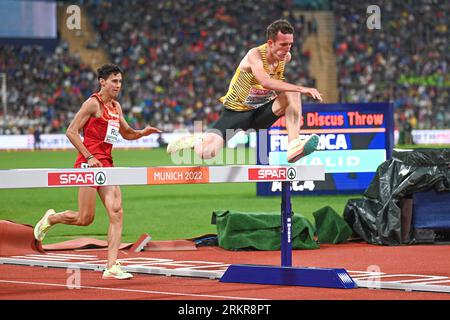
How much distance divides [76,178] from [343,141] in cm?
1013

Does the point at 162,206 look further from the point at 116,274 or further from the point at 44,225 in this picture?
the point at 116,274

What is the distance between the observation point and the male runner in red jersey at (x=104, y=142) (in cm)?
907

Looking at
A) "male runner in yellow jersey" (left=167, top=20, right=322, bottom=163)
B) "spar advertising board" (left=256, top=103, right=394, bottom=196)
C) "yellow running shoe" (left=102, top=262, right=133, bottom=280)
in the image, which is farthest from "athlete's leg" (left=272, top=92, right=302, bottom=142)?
"spar advertising board" (left=256, top=103, right=394, bottom=196)

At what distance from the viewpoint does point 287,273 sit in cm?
871

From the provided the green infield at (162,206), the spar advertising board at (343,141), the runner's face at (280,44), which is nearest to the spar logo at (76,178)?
the runner's face at (280,44)

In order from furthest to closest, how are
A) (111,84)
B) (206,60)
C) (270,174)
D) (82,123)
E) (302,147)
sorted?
(206,60), (111,84), (82,123), (270,174), (302,147)

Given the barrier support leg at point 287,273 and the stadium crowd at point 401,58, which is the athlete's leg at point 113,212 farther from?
the stadium crowd at point 401,58

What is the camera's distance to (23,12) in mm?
36188

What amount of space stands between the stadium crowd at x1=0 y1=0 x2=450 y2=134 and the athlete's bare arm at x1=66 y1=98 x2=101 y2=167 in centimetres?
3165

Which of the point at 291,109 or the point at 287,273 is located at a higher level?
the point at 291,109

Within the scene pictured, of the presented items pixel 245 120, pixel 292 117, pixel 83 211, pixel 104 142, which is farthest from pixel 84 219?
pixel 292 117

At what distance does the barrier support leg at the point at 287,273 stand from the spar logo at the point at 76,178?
1.82 meters

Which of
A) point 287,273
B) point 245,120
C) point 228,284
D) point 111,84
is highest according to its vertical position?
point 111,84

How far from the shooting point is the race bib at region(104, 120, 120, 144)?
924 centimetres
